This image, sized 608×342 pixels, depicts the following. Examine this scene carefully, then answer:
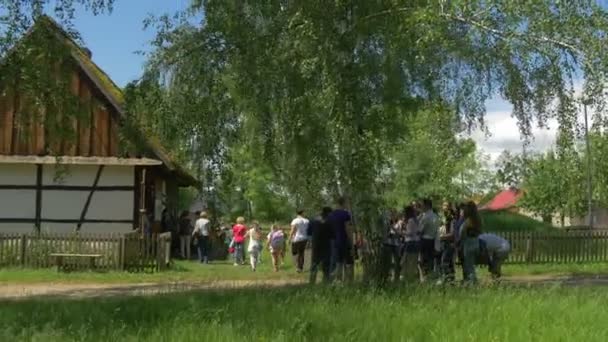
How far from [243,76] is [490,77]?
4084 mm

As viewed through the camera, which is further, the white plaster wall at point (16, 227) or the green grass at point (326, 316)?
the white plaster wall at point (16, 227)

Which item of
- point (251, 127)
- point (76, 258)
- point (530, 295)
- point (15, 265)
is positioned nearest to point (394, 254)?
point (251, 127)

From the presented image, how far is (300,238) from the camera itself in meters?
21.3

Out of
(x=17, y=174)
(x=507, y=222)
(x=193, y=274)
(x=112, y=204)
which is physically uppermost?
(x=17, y=174)

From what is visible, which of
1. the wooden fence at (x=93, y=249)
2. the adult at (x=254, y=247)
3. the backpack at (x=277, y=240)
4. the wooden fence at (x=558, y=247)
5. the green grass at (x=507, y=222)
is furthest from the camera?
the green grass at (x=507, y=222)

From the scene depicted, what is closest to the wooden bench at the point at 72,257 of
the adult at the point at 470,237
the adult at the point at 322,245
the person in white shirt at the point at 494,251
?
the adult at the point at 322,245

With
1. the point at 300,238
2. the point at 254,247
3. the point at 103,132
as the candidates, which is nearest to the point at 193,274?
the point at 254,247

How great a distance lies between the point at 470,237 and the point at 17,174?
15.2m

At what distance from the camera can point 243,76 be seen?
14.3 meters

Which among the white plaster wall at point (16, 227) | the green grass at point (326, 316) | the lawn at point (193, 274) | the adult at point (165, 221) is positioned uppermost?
the adult at point (165, 221)

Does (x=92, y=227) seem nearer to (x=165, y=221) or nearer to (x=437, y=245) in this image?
(x=165, y=221)

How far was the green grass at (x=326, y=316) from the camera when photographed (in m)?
7.95

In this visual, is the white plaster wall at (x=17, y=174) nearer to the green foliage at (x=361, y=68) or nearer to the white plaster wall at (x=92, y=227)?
the white plaster wall at (x=92, y=227)

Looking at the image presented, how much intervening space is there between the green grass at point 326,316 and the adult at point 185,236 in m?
16.6
